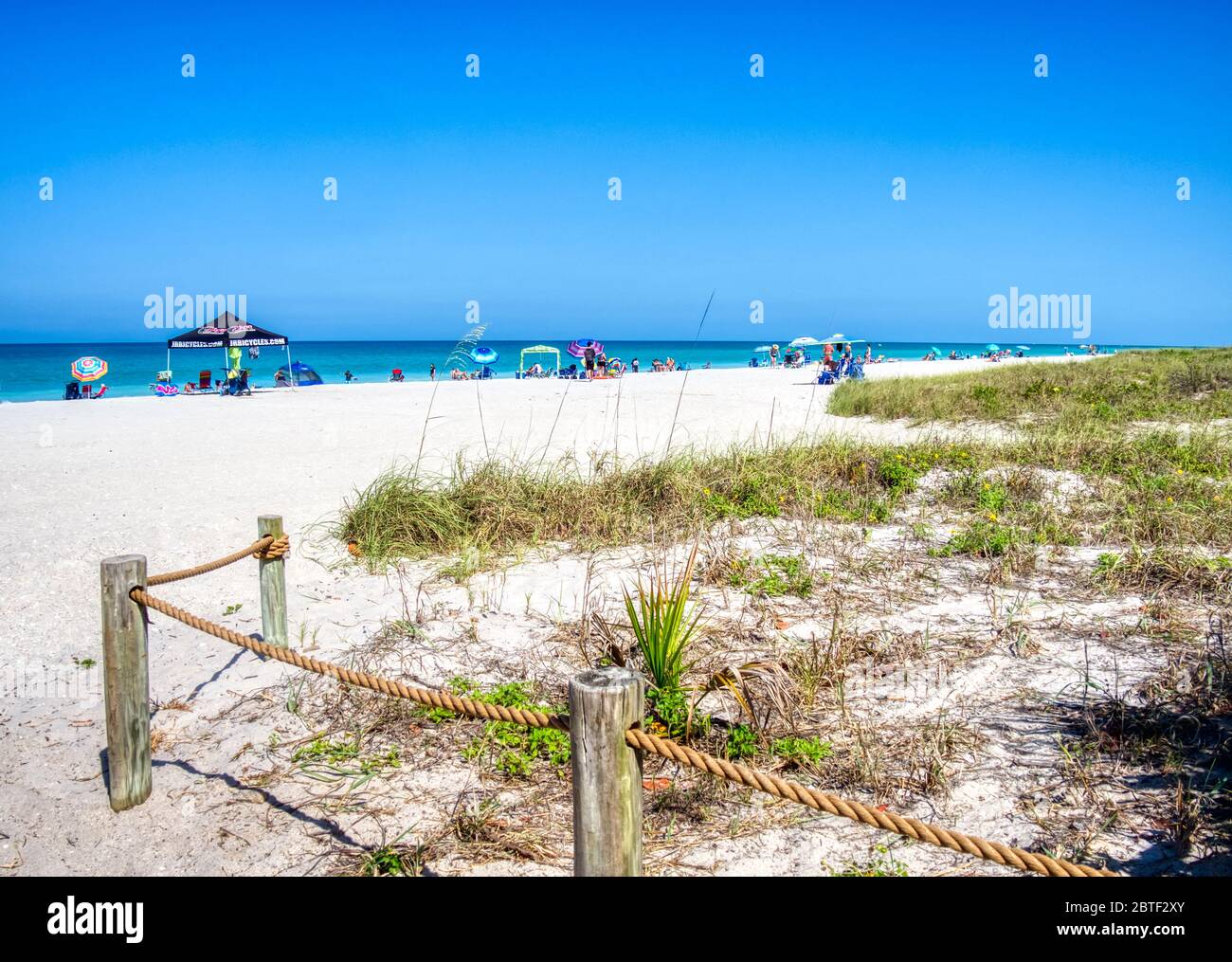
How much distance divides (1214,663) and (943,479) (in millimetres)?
3810

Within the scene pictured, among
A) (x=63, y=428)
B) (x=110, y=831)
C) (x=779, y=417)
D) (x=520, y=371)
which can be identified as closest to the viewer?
(x=110, y=831)

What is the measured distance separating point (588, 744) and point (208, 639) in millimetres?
3737

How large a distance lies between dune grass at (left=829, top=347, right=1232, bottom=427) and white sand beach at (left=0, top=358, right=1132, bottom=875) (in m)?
1.22

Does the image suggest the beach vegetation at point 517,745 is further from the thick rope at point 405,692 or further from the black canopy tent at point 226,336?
the black canopy tent at point 226,336

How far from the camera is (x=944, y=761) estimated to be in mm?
2861

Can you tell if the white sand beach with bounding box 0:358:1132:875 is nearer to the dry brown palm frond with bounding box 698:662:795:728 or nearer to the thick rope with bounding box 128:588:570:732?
the dry brown palm frond with bounding box 698:662:795:728

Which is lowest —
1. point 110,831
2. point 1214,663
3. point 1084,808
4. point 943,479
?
point 110,831

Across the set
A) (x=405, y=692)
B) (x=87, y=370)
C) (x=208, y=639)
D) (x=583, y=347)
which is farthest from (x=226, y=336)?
(x=405, y=692)

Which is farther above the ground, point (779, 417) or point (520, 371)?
point (520, 371)

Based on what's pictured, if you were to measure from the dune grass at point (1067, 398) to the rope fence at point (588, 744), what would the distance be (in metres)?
8.93

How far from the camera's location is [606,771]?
64.9 inches
